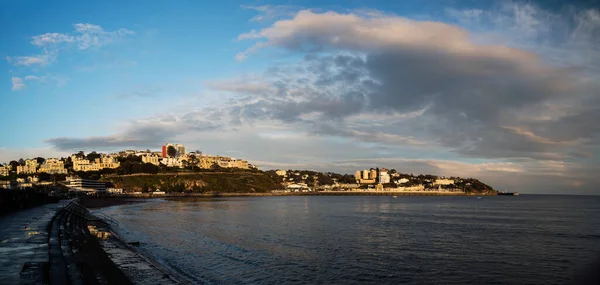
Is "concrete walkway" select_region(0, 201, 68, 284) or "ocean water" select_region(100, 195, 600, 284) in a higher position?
"concrete walkway" select_region(0, 201, 68, 284)

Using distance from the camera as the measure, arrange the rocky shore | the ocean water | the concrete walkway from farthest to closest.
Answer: the ocean water, the rocky shore, the concrete walkway

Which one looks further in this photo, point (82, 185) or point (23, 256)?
point (82, 185)

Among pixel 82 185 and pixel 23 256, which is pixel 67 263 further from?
pixel 82 185

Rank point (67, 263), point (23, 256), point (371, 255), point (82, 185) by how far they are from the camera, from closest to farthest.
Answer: point (67, 263)
point (23, 256)
point (371, 255)
point (82, 185)

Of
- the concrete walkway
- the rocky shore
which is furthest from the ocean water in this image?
the concrete walkway

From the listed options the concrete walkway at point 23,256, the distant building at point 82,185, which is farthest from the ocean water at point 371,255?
the distant building at point 82,185

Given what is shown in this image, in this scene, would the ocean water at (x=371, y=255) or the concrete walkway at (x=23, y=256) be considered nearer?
the concrete walkway at (x=23, y=256)

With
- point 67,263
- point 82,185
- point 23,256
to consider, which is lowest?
point 82,185

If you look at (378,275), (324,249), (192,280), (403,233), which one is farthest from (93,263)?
(403,233)

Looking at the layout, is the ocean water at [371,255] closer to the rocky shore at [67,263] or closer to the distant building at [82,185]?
the rocky shore at [67,263]

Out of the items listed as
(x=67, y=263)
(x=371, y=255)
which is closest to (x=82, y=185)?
(x=371, y=255)

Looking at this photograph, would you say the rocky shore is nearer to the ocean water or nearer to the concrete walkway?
the concrete walkway

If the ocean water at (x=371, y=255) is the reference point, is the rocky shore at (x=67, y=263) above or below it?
above

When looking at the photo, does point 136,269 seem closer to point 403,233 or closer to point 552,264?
point 552,264
